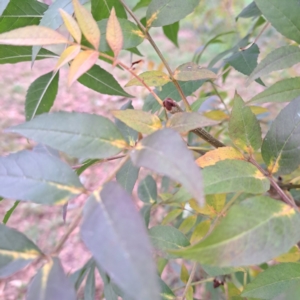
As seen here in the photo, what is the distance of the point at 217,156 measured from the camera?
38cm

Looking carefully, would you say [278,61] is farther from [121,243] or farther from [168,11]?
[121,243]

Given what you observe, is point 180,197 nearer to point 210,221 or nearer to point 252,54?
point 210,221

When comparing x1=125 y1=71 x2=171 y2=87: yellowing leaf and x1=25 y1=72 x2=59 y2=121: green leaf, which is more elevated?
x1=125 y1=71 x2=171 y2=87: yellowing leaf

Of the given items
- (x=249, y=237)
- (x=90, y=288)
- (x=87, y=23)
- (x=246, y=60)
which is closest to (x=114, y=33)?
(x=87, y=23)

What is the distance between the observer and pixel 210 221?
0.54 m

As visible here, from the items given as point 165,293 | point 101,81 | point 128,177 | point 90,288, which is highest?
point 101,81

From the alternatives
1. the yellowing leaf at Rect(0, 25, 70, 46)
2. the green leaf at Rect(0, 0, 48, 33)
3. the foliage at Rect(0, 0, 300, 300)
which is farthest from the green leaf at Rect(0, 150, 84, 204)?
the green leaf at Rect(0, 0, 48, 33)

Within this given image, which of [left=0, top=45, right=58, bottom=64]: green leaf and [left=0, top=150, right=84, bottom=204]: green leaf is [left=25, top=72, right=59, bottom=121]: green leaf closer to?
[left=0, top=45, right=58, bottom=64]: green leaf

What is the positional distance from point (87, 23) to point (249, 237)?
268 mm

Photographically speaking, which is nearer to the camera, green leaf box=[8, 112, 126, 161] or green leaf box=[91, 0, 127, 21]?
green leaf box=[8, 112, 126, 161]

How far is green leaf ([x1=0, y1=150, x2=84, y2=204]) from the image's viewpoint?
306 mm

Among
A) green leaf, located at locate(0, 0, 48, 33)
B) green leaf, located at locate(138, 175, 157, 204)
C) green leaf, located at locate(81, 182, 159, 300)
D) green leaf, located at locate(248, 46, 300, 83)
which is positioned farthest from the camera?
green leaf, located at locate(138, 175, 157, 204)

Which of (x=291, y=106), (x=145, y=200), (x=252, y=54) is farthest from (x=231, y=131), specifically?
(x=145, y=200)

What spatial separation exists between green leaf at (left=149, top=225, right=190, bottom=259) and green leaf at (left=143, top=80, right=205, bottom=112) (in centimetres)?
24
